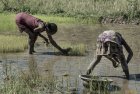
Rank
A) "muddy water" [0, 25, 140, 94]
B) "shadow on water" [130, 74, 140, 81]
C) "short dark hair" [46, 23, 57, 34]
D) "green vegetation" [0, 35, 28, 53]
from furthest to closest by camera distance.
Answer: "green vegetation" [0, 35, 28, 53] < "short dark hair" [46, 23, 57, 34] < "shadow on water" [130, 74, 140, 81] < "muddy water" [0, 25, 140, 94]

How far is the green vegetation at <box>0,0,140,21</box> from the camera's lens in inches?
1014

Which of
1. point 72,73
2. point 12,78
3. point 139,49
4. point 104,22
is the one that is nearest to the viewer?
point 12,78

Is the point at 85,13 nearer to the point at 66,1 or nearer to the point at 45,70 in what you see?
the point at 66,1

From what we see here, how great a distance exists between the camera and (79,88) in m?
9.36

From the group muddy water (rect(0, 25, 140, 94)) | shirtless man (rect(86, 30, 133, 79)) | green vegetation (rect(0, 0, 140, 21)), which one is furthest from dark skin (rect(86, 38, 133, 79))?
green vegetation (rect(0, 0, 140, 21))

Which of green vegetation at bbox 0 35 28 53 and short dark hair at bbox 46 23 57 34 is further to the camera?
green vegetation at bbox 0 35 28 53

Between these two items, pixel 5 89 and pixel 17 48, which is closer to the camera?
pixel 5 89

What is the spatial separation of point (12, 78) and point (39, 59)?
4.16 m

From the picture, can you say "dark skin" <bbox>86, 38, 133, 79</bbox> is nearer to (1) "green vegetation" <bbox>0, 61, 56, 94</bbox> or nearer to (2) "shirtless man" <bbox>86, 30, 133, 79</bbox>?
(2) "shirtless man" <bbox>86, 30, 133, 79</bbox>

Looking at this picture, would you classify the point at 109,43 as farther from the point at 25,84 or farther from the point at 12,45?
the point at 12,45

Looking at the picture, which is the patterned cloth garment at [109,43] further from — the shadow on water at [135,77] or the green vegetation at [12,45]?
the green vegetation at [12,45]

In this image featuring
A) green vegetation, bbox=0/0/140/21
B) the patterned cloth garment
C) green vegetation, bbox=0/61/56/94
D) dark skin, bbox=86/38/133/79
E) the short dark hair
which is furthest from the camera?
green vegetation, bbox=0/0/140/21

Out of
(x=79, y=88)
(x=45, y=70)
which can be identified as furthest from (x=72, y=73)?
(x=79, y=88)

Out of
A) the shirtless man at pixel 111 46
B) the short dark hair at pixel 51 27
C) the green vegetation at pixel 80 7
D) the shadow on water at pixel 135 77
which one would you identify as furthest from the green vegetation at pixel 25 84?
the green vegetation at pixel 80 7
